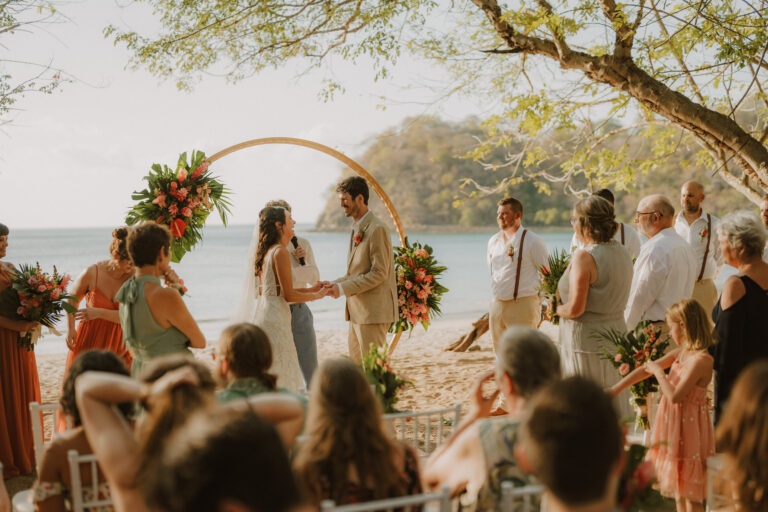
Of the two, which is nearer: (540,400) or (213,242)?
(540,400)

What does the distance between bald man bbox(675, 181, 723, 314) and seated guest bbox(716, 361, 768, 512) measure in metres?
4.60

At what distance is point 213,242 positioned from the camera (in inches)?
2117

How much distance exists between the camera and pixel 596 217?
4.25 m

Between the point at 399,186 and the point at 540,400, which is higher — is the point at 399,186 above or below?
above

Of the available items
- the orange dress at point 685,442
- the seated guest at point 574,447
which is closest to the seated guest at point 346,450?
the seated guest at point 574,447

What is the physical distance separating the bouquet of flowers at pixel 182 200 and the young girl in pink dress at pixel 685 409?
135 inches

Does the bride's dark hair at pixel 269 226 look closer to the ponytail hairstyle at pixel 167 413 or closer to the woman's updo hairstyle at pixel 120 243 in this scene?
the woman's updo hairstyle at pixel 120 243

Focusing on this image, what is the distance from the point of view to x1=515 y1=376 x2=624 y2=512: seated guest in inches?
59.6

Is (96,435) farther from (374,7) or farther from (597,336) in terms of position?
(374,7)

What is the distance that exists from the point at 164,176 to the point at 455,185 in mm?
38481

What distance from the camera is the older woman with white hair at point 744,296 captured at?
12.5ft

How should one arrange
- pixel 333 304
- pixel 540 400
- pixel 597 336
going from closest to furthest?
pixel 540 400 → pixel 597 336 → pixel 333 304

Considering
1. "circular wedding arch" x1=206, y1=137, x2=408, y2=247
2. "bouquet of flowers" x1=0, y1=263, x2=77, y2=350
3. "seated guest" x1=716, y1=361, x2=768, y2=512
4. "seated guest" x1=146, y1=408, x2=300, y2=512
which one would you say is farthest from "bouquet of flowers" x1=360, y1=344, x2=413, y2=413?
"circular wedding arch" x1=206, y1=137, x2=408, y2=247

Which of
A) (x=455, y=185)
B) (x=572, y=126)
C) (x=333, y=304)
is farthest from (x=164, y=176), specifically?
(x=455, y=185)
